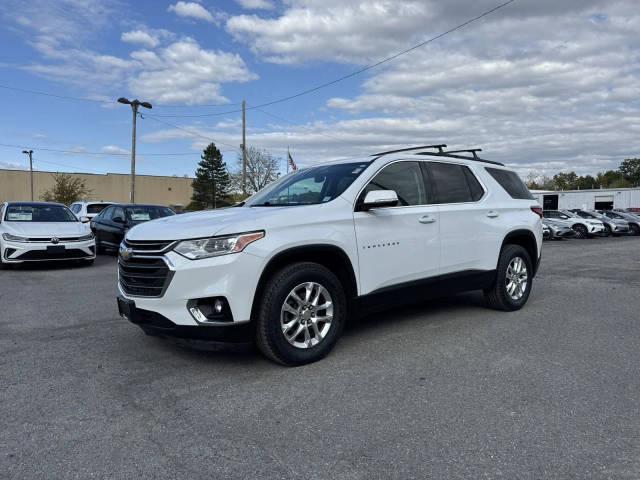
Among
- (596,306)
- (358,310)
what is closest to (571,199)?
(596,306)

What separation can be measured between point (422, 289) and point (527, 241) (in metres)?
2.27

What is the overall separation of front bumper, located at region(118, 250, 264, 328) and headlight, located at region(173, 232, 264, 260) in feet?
0.12

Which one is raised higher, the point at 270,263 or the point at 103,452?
the point at 270,263

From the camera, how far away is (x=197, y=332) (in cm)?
362

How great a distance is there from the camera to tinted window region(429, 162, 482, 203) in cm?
519

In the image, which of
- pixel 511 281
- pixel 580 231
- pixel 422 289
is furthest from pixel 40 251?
pixel 580 231

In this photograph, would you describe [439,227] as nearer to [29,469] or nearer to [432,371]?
[432,371]

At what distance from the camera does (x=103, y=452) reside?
2.66m

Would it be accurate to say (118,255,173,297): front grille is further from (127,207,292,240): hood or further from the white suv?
(127,207,292,240): hood

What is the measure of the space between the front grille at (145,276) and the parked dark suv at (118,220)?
373 inches

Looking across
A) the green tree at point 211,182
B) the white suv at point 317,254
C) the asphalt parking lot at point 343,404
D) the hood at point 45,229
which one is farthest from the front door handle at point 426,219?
the green tree at point 211,182

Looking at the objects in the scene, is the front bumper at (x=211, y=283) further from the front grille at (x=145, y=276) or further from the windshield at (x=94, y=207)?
the windshield at (x=94, y=207)

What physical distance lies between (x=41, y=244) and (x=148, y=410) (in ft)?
27.9

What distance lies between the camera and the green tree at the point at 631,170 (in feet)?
383
